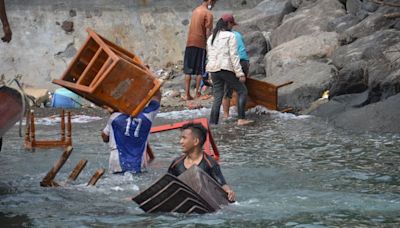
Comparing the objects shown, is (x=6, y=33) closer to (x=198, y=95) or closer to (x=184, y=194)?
(x=184, y=194)

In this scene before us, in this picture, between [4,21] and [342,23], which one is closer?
[4,21]

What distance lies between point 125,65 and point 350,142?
14.2 feet

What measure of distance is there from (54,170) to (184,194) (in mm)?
1695

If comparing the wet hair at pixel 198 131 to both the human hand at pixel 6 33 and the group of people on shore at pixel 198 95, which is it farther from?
the human hand at pixel 6 33

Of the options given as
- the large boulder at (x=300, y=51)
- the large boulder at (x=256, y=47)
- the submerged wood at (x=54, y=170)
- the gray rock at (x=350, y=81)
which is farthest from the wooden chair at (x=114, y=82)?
the large boulder at (x=256, y=47)

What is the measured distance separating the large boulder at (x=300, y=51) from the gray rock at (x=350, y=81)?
7.09ft

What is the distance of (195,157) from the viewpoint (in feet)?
25.4

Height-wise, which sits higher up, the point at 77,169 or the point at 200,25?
the point at 200,25

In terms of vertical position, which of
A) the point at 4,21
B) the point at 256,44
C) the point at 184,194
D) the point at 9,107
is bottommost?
the point at 256,44

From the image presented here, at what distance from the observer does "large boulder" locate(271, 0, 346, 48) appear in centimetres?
1838

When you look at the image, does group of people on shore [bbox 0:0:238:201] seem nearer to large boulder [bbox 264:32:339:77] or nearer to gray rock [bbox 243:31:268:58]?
large boulder [bbox 264:32:339:77]

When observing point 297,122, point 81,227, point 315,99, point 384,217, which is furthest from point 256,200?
point 315,99

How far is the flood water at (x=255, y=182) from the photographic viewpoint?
737 cm

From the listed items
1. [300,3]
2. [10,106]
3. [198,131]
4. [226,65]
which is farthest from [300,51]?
[10,106]
